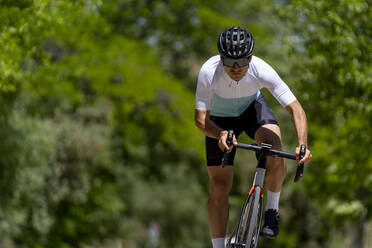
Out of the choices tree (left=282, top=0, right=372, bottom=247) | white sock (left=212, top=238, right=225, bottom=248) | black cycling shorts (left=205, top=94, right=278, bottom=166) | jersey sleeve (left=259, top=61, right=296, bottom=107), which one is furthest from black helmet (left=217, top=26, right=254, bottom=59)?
tree (left=282, top=0, right=372, bottom=247)

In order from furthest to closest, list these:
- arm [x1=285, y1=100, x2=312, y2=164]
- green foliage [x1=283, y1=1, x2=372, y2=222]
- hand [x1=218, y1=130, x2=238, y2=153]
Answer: green foliage [x1=283, y1=1, x2=372, y2=222] < arm [x1=285, y1=100, x2=312, y2=164] < hand [x1=218, y1=130, x2=238, y2=153]

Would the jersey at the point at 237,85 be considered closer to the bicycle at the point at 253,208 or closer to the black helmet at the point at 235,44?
the black helmet at the point at 235,44

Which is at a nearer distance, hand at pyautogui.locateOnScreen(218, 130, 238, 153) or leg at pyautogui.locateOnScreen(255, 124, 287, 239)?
hand at pyautogui.locateOnScreen(218, 130, 238, 153)

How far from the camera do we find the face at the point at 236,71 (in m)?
6.47

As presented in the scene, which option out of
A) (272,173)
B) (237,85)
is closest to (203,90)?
(237,85)

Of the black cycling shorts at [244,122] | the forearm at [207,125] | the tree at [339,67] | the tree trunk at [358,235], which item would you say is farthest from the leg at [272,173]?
the tree trunk at [358,235]

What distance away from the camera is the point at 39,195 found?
22953 mm

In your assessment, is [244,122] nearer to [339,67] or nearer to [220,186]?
[220,186]

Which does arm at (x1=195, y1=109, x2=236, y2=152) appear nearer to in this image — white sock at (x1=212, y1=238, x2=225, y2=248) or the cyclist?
the cyclist

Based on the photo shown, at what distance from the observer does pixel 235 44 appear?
21.0 ft

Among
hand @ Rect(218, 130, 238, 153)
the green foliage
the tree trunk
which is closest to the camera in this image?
hand @ Rect(218, 130, 238, 153)

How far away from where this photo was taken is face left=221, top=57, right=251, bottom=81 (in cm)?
647

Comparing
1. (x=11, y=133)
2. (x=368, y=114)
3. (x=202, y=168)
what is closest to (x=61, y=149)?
(x=11, y=133)

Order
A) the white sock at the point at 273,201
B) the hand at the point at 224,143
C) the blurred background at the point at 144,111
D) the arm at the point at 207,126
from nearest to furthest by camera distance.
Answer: the hand at the point at 224,143 → the arm at the point at 207,126 → the white sock at the point at 273,201 → the blurred background at the point at 144,111
